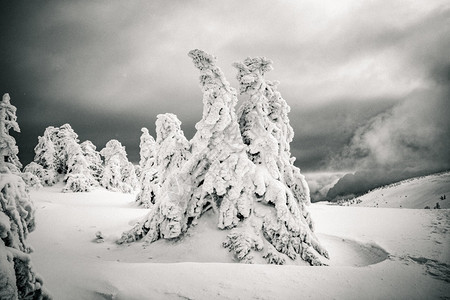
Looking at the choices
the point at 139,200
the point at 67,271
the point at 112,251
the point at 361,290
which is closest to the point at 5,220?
the point at 67,271

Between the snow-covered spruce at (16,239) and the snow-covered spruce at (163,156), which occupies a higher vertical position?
the snow-covered spruce at (163,156)

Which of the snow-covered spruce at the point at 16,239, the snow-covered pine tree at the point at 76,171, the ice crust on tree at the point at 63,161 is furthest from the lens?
the ice crust on tree at the point at 63,161

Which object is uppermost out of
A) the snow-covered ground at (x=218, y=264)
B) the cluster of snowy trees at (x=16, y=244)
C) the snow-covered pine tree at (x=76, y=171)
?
the snow-covered pine tree at (x=76, y=171)

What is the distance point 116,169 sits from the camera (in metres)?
40.2

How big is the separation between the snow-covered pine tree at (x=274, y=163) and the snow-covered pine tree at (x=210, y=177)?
105 centimetres

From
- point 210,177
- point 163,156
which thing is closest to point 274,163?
point 210,177

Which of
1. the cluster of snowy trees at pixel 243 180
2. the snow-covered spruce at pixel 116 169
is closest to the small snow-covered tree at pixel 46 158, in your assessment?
the snow-covered spruce at pixel 116 169

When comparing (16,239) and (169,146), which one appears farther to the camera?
(169,146)

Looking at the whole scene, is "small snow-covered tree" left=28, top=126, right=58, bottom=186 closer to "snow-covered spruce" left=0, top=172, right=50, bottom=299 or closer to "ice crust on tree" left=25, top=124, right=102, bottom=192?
"ice crust on tree" left=25, top=124, right=102, bottom=192

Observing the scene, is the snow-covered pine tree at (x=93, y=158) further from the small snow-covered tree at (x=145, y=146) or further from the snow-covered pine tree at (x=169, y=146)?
the snow-covered pine tree at (x=169, y=146)

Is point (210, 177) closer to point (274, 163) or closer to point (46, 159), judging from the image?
point (274, 163)

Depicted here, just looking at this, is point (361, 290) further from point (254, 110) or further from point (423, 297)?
point (254, 110)

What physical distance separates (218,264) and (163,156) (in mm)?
15796

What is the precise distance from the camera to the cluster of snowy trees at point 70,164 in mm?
32969
